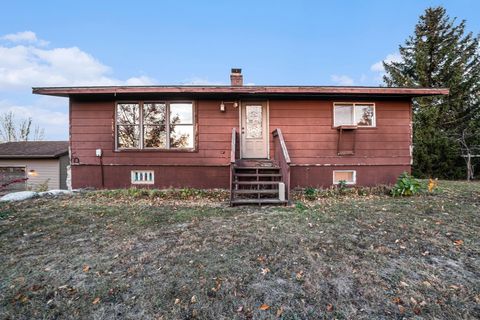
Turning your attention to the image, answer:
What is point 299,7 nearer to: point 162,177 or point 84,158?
point 162,177

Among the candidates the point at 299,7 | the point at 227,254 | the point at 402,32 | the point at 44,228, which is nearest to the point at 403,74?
the point at 402,32

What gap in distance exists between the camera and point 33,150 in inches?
540

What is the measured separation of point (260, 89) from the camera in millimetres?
6848

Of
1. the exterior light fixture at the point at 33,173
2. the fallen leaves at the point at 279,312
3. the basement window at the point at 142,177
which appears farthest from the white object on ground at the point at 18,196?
the exterior light fixture at the point at 33,173

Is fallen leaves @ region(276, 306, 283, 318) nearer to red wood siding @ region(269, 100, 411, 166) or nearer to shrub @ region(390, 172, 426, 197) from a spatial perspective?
shrub @ region(390, 172, 426, 197)

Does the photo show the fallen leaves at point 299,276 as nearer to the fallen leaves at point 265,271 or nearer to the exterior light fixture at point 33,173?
the fallen leaves at point 265,271

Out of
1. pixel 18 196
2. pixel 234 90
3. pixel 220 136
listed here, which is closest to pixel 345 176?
pixel 220 136

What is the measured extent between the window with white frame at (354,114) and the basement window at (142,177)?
18.7ft

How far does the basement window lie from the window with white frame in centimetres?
570

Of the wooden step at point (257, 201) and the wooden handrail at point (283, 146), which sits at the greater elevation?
the wooden handrail at point (283, 146)

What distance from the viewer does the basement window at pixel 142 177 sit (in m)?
7.31

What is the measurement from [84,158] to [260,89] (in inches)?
217

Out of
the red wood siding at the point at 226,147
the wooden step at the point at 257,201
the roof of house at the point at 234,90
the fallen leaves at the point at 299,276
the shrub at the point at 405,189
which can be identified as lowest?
the fallen leaves at the point at 299,276

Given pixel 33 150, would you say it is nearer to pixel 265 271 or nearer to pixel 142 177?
pixel 142 177
